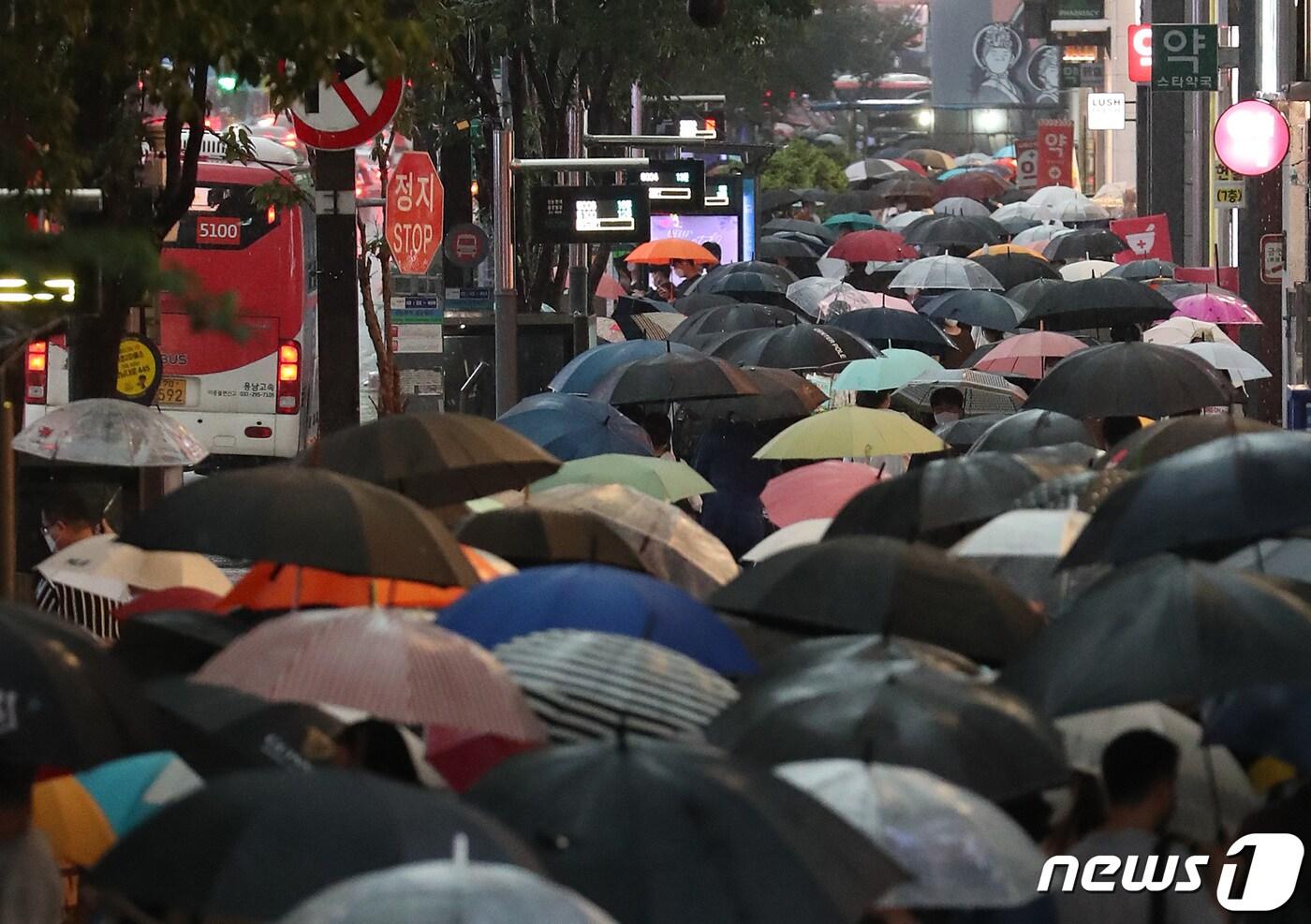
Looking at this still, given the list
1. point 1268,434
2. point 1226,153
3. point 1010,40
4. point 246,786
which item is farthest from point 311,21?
point 1010,40

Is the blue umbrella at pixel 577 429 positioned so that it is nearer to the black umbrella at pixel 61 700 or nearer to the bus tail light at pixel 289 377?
the black umbrella at pixel 61 700

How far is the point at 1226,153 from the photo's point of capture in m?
24.6

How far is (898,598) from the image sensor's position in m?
6.93

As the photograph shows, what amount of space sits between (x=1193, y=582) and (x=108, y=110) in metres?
6.88

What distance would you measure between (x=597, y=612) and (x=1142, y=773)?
1.90 m

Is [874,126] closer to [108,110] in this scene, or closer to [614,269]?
[614,269]

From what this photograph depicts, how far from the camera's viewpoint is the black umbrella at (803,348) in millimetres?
15727

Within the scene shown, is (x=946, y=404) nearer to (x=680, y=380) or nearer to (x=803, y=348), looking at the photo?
(x=803, y=348)

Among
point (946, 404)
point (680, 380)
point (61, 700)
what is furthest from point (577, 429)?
point (61, 700)

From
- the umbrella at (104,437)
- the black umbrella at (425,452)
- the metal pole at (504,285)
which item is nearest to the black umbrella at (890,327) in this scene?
the metal pole at (504,285)

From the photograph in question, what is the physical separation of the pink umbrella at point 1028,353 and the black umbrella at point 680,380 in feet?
16.8

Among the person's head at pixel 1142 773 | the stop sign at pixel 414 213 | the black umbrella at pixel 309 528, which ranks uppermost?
the stop sign at pixel 414 213

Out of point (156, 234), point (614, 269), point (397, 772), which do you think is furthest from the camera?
point (614, 269)

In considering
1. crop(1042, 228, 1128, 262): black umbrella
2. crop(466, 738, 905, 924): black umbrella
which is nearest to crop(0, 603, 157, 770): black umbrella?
crop(466, 738, 905, 924): black umbrella
